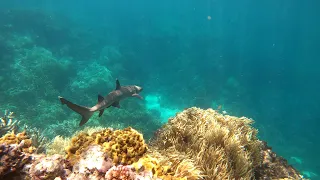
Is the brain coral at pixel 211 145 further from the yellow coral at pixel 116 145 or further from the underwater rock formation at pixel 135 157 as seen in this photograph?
the yellow coral at pixel 116 145

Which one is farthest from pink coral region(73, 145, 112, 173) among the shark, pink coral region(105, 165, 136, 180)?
the shark

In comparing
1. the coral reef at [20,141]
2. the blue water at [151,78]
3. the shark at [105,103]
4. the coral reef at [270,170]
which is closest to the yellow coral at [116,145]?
the coral reef at [20,141]

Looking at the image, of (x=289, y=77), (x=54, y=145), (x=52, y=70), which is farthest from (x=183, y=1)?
(x=54, y=145)

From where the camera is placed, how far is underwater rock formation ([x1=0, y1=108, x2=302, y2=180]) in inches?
91.8

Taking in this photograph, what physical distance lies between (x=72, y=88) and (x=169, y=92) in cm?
1430

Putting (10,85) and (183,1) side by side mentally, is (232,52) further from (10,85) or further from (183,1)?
(183,1)

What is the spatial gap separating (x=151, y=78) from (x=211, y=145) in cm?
2901

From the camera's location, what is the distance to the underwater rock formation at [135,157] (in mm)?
2332

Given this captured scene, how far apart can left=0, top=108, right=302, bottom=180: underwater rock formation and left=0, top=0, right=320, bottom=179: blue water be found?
11.3m

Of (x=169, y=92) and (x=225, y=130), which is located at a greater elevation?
(x=169, y=92)

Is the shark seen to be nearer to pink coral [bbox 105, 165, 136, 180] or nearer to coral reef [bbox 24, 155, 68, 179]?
coral reef [bbox 24, 155, 68, 179]

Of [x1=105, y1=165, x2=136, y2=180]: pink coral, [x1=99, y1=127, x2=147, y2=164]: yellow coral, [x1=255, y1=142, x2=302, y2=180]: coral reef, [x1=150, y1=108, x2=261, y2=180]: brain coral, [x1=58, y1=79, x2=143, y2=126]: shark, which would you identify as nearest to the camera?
[x1=105, y1=165, x2=136, y2=180]: pink coral

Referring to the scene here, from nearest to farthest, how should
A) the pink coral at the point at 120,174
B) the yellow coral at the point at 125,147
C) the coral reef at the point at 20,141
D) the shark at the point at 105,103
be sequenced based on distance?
the pink coral at the point at 120,174, the yellow coral at the point at 125,147, the coral reef at the point at 20,141, the shark at the point at 105,103

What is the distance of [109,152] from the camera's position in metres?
2.56
